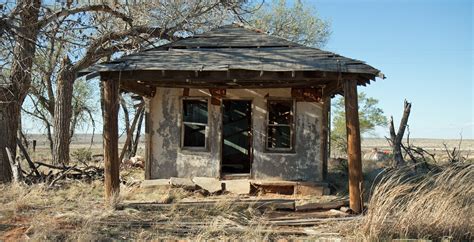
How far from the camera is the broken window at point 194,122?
1161 cm

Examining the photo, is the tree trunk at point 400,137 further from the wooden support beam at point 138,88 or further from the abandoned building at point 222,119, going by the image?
the wooden support beam at point 138,88

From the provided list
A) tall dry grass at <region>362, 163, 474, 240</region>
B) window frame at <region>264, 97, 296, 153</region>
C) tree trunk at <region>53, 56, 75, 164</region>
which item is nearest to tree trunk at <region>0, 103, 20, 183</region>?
tree trunk at <region>53, 56, 75, 164</region>

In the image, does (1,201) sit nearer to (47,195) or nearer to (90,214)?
(47,195)

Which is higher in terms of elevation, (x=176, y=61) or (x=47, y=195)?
(x=176, y=61)

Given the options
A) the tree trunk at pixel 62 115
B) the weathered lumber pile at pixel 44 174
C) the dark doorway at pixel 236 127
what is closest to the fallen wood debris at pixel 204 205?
the weathered lumber pile at pixel 44 174

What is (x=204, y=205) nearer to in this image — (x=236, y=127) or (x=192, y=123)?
(x=192, y=123)

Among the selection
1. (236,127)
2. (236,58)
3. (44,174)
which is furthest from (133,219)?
(236,127)

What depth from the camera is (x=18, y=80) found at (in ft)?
37.0

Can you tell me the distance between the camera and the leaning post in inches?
330

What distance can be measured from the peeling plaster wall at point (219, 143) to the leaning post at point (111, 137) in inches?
119

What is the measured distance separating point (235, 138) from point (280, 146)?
8.10 feet

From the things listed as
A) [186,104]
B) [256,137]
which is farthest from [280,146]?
[186,104]

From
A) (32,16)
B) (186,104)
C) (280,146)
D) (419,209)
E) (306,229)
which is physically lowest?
→ (306,229)

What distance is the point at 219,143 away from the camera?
445 inches
